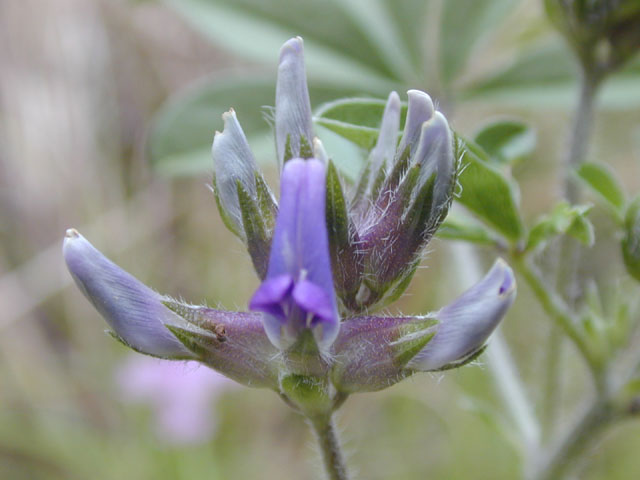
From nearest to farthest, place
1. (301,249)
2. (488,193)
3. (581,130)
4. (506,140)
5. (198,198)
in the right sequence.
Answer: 1. (301,249)
2. (488,193)
3. (506,140)
4. (581,130)
5. (198,198)

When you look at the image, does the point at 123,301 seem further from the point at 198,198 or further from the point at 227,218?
the point at 198,198

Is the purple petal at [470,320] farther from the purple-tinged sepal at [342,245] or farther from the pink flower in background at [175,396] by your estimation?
the pink flower in background at [175,396]

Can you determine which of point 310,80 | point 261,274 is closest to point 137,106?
point 310,80

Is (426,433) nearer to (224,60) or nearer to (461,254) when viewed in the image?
(461,254)

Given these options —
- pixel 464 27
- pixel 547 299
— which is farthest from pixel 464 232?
pixel 464 27

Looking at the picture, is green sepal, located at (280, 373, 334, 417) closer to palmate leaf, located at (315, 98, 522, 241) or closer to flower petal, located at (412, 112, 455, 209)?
flower petal, located at (412, 112, 455, 209)

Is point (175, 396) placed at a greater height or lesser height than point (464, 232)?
greater
